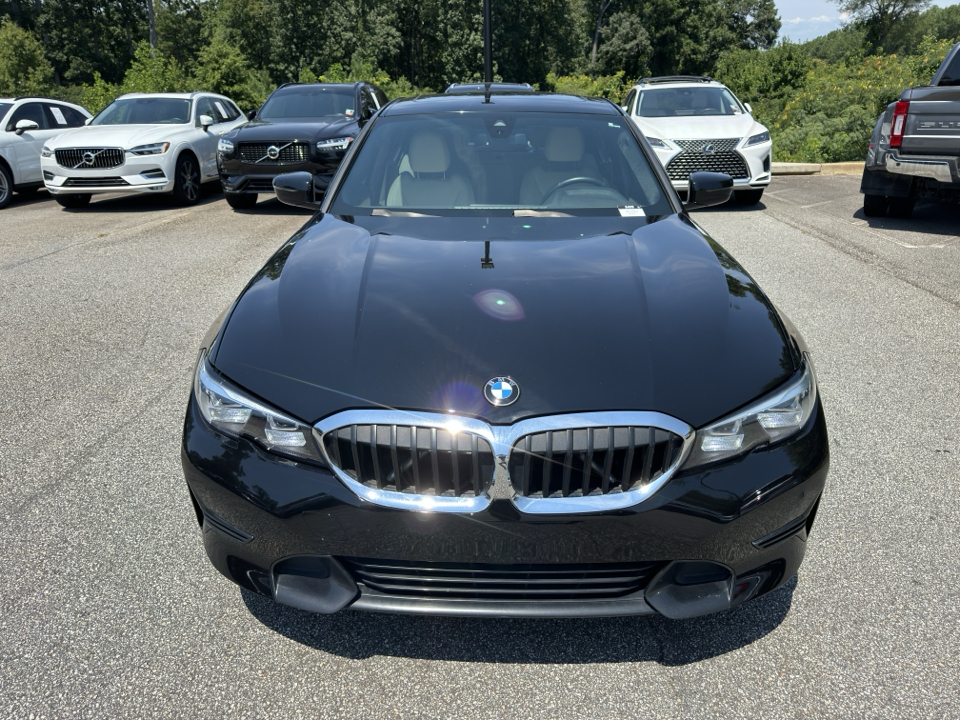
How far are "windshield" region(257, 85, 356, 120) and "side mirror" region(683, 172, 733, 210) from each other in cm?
925

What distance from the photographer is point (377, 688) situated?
228 centimetres

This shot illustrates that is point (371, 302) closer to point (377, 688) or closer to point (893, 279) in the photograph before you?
point (377, 688)

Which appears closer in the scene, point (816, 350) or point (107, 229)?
point (816, 350)

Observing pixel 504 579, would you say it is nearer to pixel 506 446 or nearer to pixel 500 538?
pixel 500 538

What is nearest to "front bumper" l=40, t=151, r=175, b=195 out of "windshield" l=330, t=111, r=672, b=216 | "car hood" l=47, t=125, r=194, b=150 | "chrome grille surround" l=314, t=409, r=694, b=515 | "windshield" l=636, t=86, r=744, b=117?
"car hood" l=47, t=125, r=194, b=150

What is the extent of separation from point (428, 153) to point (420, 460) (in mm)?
2191

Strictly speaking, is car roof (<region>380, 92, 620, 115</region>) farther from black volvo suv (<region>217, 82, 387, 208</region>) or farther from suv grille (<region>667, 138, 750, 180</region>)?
black volvo suv (<region>217, 82, 387, 208</region>)

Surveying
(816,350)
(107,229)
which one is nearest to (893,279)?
(816,350)

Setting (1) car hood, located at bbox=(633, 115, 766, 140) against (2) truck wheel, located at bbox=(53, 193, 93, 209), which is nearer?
(1) car hood, located at bbox=(633, 115, 766, 140)

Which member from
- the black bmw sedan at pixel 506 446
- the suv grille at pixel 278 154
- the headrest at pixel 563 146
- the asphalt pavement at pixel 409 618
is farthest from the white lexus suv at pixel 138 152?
the black bmw sedan at pixel 506 446

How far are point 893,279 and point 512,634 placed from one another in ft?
19.5

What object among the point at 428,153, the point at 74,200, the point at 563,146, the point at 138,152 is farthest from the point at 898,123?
the point at 74,200

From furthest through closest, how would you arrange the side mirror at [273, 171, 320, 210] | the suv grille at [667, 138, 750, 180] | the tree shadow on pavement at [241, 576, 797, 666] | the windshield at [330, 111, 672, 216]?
the suv grille at [667, 138, 750, 180] < the side mirror at [273, 171, 320, 210] < the windshield at [330, 111, 672, 216] < the tree shadow on pavement at [241, 576, 797, 666]

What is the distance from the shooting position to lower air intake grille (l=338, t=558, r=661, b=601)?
6.97 ft
